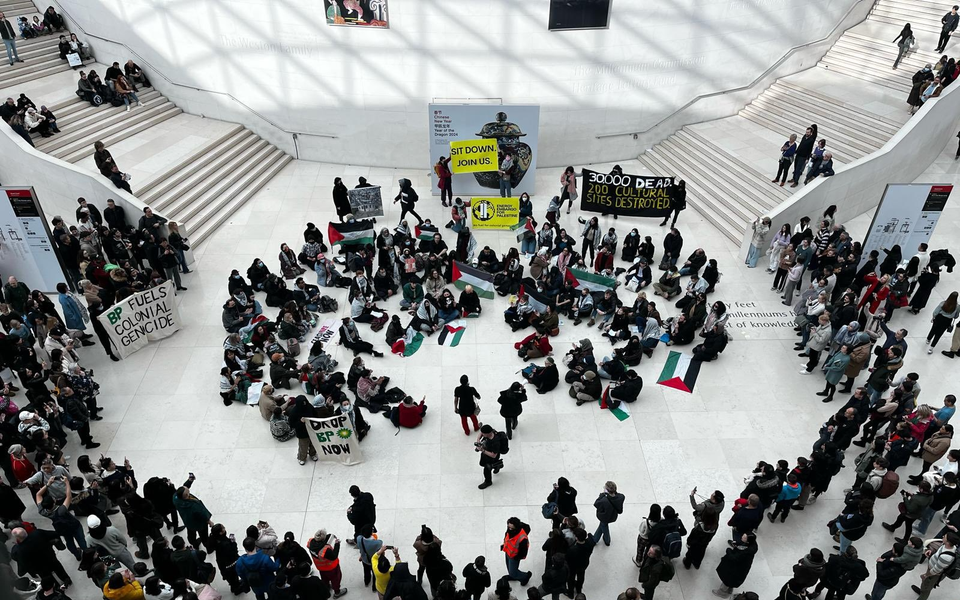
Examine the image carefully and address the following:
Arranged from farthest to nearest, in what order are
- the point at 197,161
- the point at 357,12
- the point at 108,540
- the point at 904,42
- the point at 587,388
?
the point at 904,42 < the point at 197,161 < the point at 357,12 < the point at 587,388 < the point at 108,540

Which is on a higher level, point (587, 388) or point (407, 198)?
point (407, 198)

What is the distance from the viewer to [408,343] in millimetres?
16297

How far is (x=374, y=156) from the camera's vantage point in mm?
25016

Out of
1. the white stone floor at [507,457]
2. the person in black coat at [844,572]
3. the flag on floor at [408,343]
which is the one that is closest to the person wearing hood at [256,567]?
the white stone floor at [507,457]

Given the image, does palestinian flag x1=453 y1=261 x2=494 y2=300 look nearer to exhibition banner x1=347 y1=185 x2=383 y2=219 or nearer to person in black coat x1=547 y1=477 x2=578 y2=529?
exhibition banner x1=347 y1=185 x2=383 y2=219

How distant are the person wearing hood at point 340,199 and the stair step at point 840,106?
1726 cm

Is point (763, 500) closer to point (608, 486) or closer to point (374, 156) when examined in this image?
point (608, 486)

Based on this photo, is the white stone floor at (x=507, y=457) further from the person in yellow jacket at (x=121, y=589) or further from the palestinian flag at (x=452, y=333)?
the person in yellow jacket at (x=121, y=589)

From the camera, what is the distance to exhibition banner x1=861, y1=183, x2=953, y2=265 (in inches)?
642

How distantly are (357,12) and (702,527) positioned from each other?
62.4 ft

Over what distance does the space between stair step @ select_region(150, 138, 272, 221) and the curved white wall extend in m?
1.64

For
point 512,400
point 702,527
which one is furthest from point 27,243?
point 702,527

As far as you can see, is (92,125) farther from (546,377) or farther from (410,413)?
(546,377)

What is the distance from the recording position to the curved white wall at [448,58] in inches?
876
